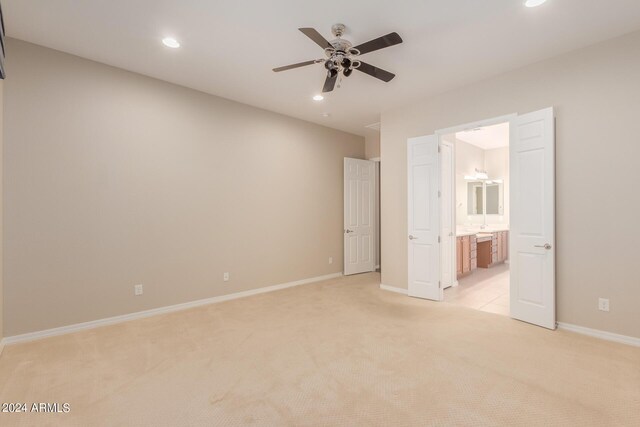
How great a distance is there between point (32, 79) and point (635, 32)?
589 cm

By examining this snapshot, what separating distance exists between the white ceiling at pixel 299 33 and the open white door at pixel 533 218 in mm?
821

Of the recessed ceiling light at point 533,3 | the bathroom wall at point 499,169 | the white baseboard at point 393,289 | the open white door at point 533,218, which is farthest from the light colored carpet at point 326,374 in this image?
the bathroom wall at point 499,169

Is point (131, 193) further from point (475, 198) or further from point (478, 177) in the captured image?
point (475, 198)

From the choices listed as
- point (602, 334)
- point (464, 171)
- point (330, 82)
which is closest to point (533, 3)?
point (330, 82)

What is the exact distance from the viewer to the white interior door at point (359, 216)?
19.9ft

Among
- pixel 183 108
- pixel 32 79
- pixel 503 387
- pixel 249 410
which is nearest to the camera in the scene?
pixel 249 410

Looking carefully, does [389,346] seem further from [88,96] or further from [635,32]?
[88,96]

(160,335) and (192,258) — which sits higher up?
(192,258)

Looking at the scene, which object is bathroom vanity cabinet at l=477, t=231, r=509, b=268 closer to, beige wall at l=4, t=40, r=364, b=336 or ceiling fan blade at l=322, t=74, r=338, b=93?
beige wall at l=4, t=40, r=364, b=336

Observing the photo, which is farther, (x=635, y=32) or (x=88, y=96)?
(x=88, y=96)

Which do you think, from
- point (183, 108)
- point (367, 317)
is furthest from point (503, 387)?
point (183, 108)

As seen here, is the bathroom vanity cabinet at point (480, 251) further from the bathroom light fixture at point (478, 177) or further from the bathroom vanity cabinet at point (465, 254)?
the bathroom light fixture at point (478, 177)

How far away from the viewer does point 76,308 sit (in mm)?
3275

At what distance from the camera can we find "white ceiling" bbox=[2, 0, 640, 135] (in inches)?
98.3
